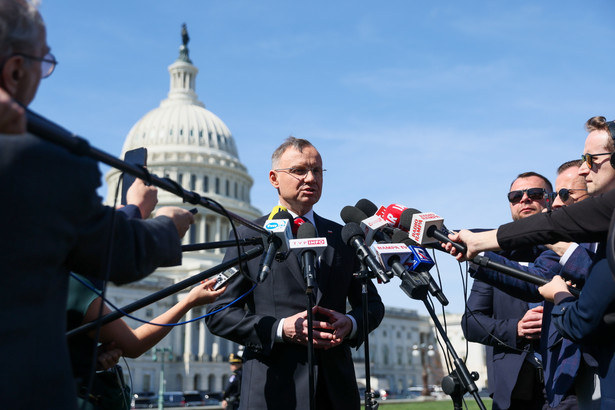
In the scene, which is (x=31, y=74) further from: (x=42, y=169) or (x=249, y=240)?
(x=249, y=240)

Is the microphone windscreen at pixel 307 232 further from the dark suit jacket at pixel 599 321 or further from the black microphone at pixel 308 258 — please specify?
the dark suit jacket at pixel 599 321

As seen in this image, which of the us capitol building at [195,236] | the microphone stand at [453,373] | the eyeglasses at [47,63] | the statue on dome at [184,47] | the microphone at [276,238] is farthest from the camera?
the statue on dome at [184,47]

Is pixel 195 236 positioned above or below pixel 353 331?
above

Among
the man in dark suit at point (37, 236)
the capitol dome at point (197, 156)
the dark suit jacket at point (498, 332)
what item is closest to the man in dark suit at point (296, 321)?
the dark suit jacket at point (498, 332)

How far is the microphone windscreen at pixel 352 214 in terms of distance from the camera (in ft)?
14.6

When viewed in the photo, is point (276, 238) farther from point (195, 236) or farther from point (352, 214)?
point (195, 236)

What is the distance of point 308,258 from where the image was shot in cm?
391

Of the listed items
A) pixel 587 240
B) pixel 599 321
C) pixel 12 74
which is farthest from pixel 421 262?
pixel 12 74

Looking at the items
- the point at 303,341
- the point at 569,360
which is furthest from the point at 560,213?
the point at 303,341

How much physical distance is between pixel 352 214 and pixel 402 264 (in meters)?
0.78

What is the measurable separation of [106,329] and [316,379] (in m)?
1.28

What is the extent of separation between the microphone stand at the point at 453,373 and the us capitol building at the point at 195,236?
63.9m

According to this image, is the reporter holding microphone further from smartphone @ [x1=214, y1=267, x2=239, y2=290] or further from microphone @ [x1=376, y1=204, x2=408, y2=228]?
smartphone @ [x1=214, y1=267, x2=239, y2=290]

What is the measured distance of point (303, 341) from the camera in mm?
4145
